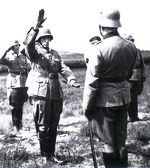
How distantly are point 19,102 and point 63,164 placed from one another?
322cm

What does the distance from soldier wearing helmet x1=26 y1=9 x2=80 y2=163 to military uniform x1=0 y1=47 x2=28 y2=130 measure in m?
2.50

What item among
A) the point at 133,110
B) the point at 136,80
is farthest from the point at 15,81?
the point at 133,110

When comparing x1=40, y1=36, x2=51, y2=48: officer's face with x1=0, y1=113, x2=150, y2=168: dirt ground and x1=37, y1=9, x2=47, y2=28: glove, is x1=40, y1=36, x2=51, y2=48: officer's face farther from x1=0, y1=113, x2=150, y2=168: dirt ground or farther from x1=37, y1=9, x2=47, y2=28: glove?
x1=0, y1=113, x2=150, y2=168: dirt ground

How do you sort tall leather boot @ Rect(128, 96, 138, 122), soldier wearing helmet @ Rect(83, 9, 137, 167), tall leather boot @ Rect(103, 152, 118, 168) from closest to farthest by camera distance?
1. soldier wearing helmet @ Rect(83, 9, 137, 167)
2. tall leather boot @ Rect(103, 152, 118, 168)
3. tall leather boot @ Rect(128, 96, 138, 122)

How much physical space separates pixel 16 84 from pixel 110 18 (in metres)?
4.20

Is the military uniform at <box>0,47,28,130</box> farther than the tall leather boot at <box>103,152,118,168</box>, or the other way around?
the military uniform at <box>0,47,28,130</box>

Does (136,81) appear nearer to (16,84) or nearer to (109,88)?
(16,84)

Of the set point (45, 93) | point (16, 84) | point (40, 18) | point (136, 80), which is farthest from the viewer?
point (136, 80)

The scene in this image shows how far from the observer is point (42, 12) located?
4.47 meters

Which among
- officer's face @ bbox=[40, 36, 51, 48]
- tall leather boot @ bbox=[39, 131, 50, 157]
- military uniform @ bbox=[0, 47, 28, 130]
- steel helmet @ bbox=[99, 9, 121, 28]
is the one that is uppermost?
steel helmet @ bbox=[99, 9, 121, 28]

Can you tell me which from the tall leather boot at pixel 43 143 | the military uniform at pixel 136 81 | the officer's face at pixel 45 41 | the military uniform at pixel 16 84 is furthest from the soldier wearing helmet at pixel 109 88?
A: the military uniform at pixel 16 84

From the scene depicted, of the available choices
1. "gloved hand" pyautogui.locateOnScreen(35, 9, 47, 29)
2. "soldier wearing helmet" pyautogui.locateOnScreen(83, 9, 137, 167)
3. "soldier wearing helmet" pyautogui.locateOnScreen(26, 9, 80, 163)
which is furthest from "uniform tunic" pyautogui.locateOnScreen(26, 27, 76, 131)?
"soldier wearing helmet" pyautogui.locateOnScreen(83, 9, 137, 167)

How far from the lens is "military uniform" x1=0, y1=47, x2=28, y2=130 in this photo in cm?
764

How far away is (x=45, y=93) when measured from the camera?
16.4 ft
